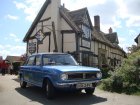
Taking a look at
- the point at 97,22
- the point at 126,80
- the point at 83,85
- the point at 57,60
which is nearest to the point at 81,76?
the point at 83,85

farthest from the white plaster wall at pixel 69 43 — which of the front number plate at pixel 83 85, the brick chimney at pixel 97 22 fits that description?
the front number plate at pixel 83 85

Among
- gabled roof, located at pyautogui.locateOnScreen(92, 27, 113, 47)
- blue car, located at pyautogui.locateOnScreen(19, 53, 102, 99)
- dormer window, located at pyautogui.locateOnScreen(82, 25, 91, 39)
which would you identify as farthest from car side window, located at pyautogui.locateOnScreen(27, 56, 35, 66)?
gabled roof, located at pyautogui.locateOnScreen(92, 27, 113, 47)

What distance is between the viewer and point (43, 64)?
10.7 metres

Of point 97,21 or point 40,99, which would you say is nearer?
point 40,99

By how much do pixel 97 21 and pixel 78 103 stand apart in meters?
33.6

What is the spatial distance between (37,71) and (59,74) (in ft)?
6.56

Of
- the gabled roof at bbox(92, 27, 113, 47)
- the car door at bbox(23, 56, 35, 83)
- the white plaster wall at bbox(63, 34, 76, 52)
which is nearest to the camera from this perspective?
the car door at bbox(23, 56, 35, 83)

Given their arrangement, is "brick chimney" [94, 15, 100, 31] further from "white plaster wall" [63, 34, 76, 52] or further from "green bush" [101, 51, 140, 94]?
"green bush" [101, 51, 140, 94]

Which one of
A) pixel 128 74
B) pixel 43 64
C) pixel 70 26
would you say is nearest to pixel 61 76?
pixel 43 64

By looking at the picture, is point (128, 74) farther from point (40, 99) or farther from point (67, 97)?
point (40, 99)

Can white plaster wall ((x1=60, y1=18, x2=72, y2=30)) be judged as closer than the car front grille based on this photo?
No

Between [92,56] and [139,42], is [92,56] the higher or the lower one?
the lower one

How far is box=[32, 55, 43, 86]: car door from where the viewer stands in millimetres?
10545

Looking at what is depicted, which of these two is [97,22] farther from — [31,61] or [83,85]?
[83,85]
